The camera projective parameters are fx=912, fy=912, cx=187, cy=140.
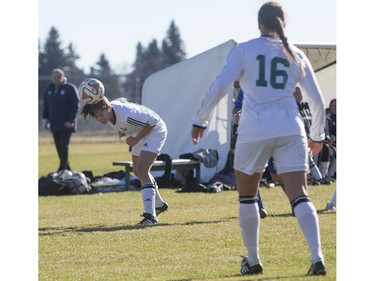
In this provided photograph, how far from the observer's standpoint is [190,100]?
19.5m

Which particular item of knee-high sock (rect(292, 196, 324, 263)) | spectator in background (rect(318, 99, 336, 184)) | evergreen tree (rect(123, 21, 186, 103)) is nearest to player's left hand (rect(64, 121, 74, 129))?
spectator in background (rect(318, 99, 336, 184))

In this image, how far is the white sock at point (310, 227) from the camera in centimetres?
654

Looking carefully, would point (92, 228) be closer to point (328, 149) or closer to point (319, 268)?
point (319, 268)

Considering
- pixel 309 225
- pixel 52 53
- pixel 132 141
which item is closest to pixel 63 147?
pixel 132 141

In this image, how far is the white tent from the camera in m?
18.6

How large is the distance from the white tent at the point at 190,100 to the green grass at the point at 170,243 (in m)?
4.24

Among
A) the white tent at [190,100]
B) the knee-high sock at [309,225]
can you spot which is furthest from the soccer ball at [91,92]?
the white tent at [190,100]

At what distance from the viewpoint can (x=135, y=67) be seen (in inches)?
3775

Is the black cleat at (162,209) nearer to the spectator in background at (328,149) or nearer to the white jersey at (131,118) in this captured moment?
the white jersey at (131,118)

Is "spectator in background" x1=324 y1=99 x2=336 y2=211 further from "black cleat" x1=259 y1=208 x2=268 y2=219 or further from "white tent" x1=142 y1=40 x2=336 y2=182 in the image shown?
"black cleat" x1=259 y1=208 x2=268 y2=219

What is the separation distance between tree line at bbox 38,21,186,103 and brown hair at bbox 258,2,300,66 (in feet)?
137

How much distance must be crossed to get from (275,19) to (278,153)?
989 millimetres
